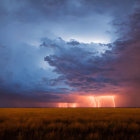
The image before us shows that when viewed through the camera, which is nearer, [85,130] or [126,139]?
[126,139]

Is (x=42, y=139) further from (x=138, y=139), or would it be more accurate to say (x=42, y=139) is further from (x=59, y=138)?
(x=138, y=139)

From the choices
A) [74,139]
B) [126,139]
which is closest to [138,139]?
[126,139]

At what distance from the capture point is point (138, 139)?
584 centimetres

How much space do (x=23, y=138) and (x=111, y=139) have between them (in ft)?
11.5

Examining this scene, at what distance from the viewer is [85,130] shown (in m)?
7.76

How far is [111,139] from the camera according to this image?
581 centimetres

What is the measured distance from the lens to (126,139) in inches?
229

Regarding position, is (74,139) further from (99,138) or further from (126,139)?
(126,139)

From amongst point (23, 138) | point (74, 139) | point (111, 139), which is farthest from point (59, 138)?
point (111, 139)

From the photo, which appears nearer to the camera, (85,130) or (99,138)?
(99,138)

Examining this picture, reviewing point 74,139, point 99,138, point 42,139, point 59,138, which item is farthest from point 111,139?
point 42,139

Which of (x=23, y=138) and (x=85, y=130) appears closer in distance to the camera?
(x=23, y=138)

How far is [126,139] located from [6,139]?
15.9 ft

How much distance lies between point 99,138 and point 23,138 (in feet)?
10.00
